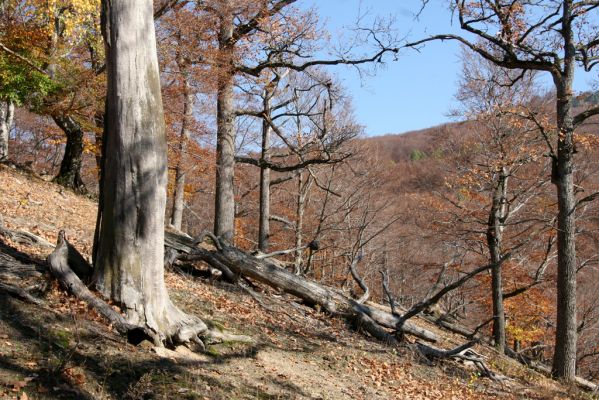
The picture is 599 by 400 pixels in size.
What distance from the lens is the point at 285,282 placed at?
10.3 m

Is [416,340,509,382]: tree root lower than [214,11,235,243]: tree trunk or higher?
lower

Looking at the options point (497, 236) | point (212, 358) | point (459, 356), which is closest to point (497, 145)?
point (497, 236)

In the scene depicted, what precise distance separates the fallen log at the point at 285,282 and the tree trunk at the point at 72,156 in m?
7.90

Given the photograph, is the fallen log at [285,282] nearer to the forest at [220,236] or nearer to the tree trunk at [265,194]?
the forest at [220,236]

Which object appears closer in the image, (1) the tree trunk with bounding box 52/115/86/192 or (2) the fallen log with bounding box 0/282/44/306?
(2) the fallen log with bounding box 0/282/44/306

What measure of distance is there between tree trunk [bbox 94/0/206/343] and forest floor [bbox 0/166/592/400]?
0.41m

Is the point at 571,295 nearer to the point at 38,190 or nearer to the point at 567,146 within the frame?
the point at 567,146

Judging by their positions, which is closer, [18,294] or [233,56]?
[18,294]

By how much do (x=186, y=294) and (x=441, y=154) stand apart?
568 inches

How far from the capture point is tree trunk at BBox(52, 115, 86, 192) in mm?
A: 16469

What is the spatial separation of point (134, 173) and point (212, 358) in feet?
7.25

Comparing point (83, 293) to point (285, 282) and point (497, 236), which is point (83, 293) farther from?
point (497, 236)

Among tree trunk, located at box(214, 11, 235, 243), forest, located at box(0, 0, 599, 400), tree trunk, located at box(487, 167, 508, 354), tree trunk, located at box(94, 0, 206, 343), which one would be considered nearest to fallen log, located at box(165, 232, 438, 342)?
forest, located at box(0, 0, 599, 400)

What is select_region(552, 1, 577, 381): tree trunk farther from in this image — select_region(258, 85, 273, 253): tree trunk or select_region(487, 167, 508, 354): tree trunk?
select_region(258, 85, 273, 253): tree trunk
